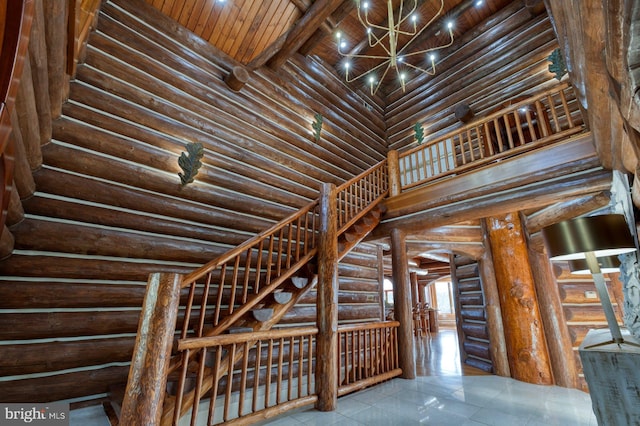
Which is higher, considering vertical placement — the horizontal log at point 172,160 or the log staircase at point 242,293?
the horizontal log at point 172,160

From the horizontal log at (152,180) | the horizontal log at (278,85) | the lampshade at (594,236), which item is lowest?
the lampshade at (594,236)

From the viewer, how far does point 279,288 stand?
3.83 meters

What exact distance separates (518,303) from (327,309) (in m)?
3.47

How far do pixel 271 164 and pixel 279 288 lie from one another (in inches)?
100

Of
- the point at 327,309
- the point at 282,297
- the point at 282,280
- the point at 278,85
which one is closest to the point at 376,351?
the point at 327,309

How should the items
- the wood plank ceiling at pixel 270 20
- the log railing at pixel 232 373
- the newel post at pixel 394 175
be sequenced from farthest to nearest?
the newel post at pixel 394 175
the wood plank ceiling at pixel 270 20
the log railing at pixel 232 373

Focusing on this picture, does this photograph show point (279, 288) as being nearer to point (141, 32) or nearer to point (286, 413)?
point (286, 413)

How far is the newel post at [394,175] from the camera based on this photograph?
17.9 feet

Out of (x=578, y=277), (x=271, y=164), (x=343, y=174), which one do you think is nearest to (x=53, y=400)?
(x=271, y=164)

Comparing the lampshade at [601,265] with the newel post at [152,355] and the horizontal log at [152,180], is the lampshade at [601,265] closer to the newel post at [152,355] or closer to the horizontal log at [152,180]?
the newel post at [152,355]

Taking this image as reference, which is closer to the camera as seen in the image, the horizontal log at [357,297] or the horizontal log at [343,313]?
the horizontal log at [343,313]

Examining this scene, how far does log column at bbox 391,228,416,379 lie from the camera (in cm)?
445

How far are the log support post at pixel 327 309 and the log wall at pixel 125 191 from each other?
153cm

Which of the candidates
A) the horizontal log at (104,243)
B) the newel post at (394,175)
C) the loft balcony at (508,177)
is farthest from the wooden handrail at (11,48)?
the newel post at (394,175)
